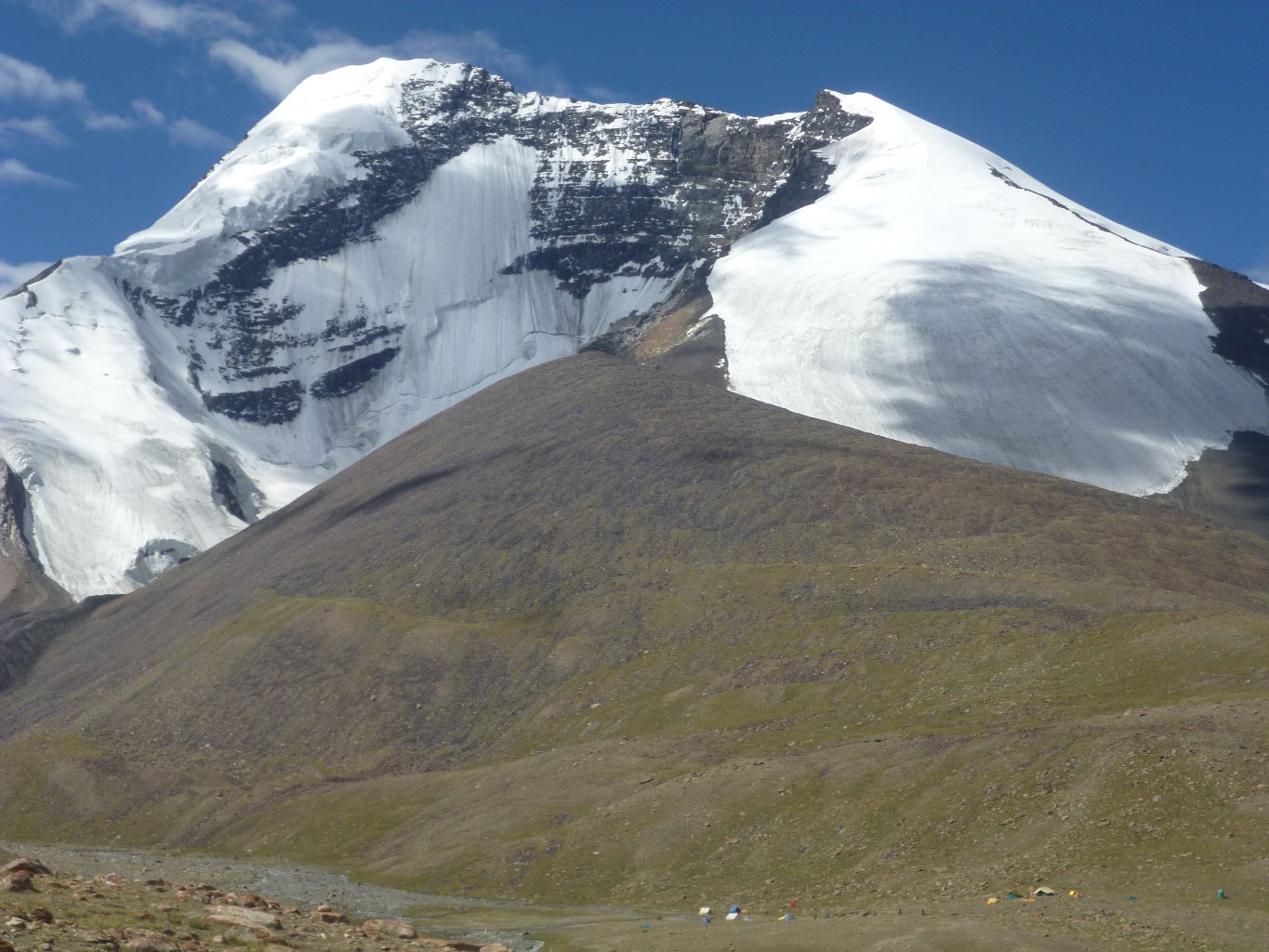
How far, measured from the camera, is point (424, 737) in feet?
263

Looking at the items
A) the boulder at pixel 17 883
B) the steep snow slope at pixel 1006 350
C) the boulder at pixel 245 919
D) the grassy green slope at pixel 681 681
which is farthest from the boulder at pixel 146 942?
the steep snow slope at pixel 1006 350

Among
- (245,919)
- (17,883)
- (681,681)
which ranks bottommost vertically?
(245,919)

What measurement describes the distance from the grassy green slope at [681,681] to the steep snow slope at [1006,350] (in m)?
32.0

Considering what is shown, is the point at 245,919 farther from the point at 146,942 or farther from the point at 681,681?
the point at 681,681

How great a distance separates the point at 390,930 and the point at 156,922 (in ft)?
26.6

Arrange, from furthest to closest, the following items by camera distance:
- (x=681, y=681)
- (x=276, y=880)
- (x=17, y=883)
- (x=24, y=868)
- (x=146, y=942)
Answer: (x=681, y=681), (x=276, y=880), (x=24, y=868), (x=17, y=883), (x=146, y=942)

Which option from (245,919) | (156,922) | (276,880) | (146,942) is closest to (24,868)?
(156,922)

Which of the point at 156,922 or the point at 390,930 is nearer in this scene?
the point at 156,922

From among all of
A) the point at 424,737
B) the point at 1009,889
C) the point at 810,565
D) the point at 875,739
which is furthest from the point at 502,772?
the point at 1009,889

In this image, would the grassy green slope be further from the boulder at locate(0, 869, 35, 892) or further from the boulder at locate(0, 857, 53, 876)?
the boulder at locate(0, 869, 35, 892)

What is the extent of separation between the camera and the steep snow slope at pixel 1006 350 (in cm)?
14538

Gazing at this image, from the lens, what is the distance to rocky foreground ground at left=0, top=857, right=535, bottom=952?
25.5 meters

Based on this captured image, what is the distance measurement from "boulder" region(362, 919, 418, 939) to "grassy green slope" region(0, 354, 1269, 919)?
49.1 feet

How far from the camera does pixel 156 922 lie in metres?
28.7
